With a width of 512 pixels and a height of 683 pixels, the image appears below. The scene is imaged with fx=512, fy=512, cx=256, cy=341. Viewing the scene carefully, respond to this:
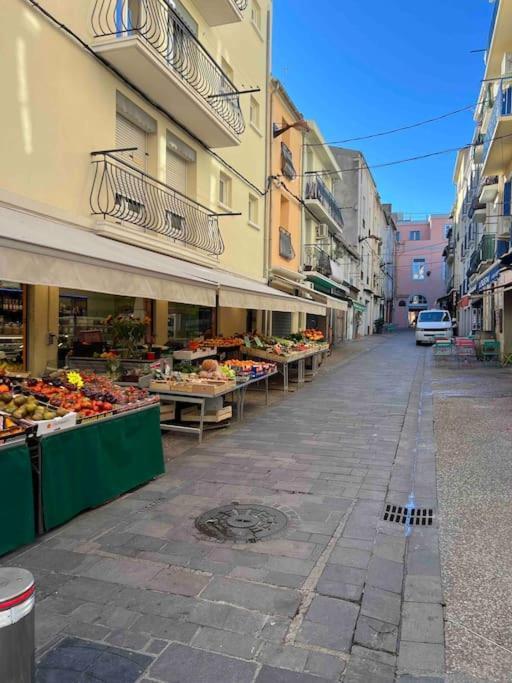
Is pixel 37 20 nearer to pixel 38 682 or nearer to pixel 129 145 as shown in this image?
pixel 129 145

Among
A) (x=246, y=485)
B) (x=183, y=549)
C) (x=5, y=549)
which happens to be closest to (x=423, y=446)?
(x=246, y=485)

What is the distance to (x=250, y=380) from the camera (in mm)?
9312

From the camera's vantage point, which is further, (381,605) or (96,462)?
(96,462)

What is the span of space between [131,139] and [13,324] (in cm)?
446

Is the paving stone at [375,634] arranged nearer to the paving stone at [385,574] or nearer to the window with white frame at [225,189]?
the paving stone at [385,574]

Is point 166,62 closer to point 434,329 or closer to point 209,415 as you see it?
point 209,415

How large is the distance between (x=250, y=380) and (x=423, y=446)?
3.28 m

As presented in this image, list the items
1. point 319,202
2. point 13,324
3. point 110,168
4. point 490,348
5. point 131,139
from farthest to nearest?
point 319,202, point 490,348, point 131,139, point 110,168, point 13,324

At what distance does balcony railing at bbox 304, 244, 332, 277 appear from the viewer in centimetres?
2322

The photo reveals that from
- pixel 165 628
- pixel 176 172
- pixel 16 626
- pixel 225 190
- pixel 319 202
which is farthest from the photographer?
pixel 319 202

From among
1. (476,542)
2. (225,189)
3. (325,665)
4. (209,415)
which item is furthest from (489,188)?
(325,665)

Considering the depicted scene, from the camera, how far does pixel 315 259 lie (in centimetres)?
2375

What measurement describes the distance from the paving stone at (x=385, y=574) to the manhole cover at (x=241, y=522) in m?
0.89

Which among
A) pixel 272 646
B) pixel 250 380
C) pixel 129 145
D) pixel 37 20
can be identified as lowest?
pixel 272 646
